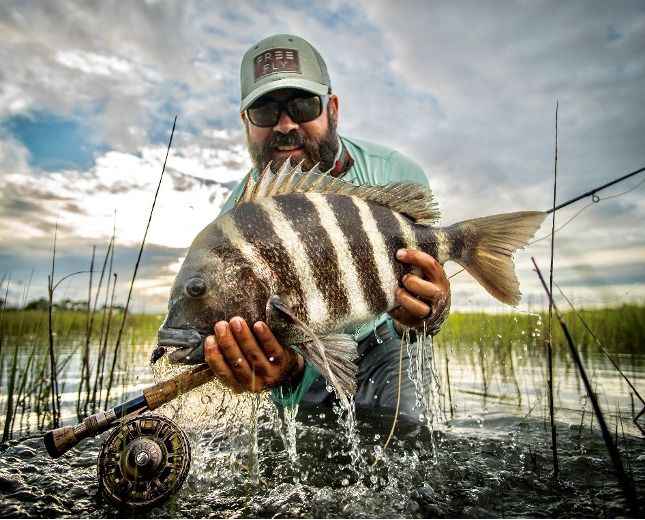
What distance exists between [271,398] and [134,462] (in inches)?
79.9

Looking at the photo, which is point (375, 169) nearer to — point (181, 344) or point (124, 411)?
point (181, 344)

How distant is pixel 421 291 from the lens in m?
2.94

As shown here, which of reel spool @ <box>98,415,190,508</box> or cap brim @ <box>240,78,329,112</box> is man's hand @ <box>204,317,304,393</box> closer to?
reel spool @ <box>98,415,190,508</box>

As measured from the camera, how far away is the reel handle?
251 cm

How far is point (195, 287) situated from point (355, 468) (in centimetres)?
187

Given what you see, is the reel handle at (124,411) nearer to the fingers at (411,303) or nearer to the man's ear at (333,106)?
the fingers at (411,303)

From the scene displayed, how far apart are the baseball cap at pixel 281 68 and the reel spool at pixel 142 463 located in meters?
3.05

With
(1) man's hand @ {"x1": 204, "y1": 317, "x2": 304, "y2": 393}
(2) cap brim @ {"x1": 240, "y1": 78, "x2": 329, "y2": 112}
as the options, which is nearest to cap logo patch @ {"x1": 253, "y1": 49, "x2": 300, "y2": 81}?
(2) cap brim @ {"x1": 240, "y1": 78, "x2": 329, "y2": 112}

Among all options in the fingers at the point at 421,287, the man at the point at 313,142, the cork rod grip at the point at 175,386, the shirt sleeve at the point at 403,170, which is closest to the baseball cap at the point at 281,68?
the man at the point at 313,142

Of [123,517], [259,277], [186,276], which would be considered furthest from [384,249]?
[123,517]

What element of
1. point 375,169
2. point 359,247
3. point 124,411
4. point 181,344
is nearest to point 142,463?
point 124,411

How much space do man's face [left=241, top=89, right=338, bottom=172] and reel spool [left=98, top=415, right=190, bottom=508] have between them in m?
2.79

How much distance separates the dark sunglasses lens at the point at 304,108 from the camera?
4801 millimetres

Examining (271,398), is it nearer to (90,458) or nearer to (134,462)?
(90,458)
